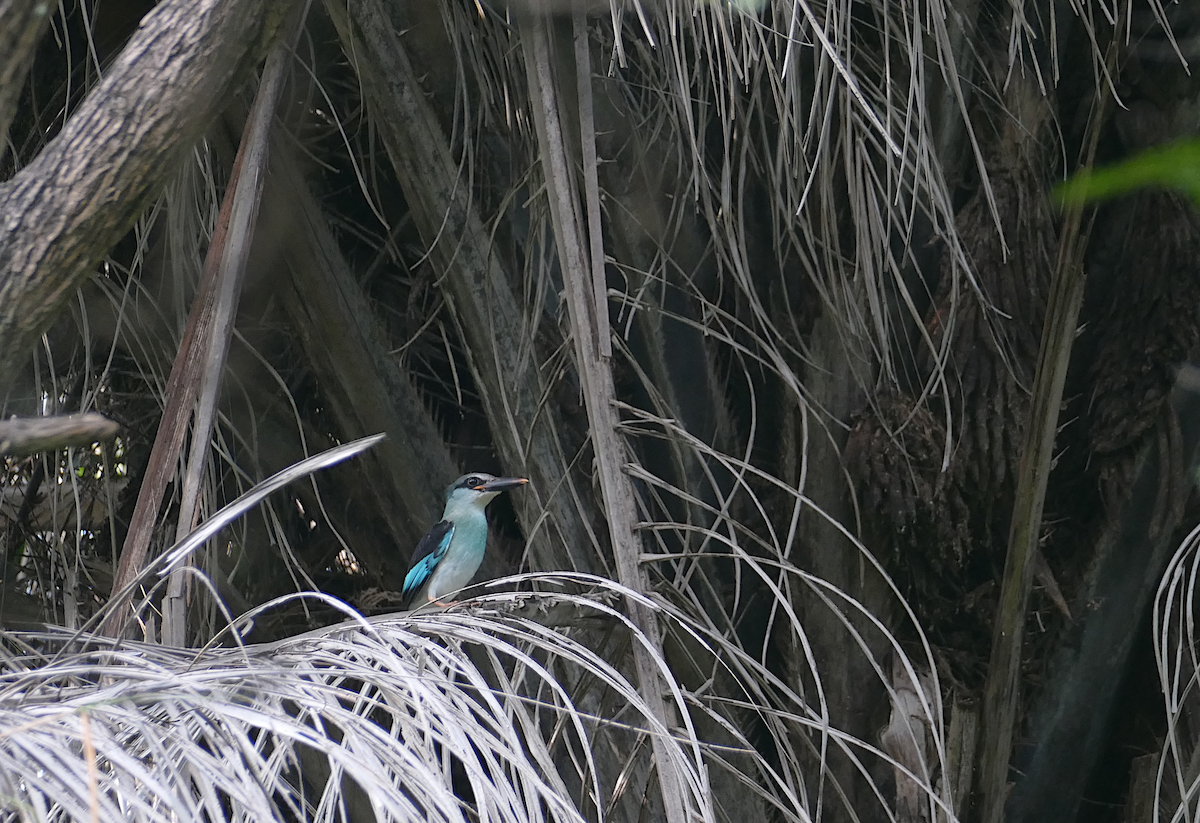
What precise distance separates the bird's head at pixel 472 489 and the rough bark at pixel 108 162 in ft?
4.93

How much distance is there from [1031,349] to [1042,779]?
38.5 inches

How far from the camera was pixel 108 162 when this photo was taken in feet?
4.70

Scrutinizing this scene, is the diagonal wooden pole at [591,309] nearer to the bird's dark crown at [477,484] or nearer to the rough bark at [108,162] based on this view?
the rough bark at [108,162]

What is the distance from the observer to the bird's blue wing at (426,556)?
2896 mm

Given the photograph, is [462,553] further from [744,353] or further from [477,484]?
[744,353]

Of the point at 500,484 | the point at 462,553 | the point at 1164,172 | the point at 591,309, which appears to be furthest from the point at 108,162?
the point at 462,553

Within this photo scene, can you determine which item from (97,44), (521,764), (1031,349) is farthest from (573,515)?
(97,44)

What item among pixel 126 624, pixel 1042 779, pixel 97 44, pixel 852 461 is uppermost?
pixel 97 44

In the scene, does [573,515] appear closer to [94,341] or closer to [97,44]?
[94,341]

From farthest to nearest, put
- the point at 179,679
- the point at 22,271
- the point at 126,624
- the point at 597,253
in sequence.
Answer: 1. the point at 597,253
2. the point at 126,624
3. the point at 22,271
4. the point at 179,679

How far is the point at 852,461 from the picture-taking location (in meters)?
2.47

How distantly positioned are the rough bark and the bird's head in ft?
4.93

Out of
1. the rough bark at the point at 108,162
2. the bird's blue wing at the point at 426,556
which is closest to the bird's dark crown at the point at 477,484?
the bird's blue wing at the point at 426,556

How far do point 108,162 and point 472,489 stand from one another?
5.55 ft
